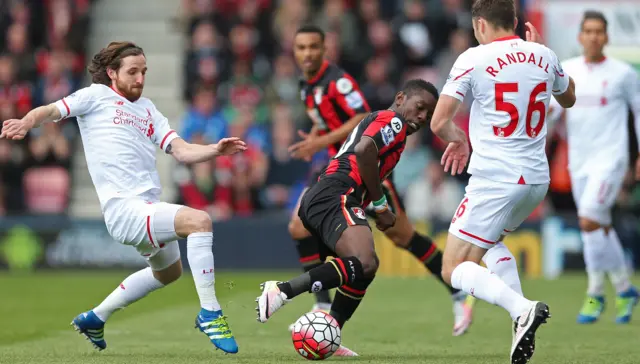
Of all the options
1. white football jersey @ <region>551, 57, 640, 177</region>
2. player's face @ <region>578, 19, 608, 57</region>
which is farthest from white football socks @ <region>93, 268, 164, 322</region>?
player's face @ <region>578, 19, 608, 57</region>

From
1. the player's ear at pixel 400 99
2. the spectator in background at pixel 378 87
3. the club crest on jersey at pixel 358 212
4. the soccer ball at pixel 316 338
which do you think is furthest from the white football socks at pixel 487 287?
the spectator in background at pixel 378 87

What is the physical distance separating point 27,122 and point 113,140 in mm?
730

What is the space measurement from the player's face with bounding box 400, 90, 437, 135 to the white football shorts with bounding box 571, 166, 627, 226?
299 centimetres

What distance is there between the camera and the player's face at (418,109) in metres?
7.89

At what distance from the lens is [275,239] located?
55.6ft

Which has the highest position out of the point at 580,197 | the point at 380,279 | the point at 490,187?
the point at 490,187

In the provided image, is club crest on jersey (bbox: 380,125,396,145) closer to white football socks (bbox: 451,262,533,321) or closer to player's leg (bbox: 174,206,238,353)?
white football socks (bbox: 451,262,533,321)

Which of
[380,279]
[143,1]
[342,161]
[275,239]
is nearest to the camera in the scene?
[342,161]

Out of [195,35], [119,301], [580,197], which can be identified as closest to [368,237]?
[119,301]

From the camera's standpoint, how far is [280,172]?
17.8 meters

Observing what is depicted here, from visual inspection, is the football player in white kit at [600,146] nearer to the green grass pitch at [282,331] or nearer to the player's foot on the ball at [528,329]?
the green grass pitch at [282,331]

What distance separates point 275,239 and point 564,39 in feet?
18.0

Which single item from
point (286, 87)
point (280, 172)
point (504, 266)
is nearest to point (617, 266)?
point (504, 266)

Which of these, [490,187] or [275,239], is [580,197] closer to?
[490,187]
